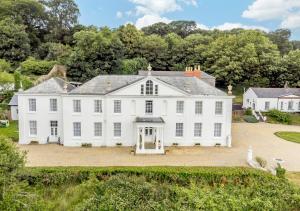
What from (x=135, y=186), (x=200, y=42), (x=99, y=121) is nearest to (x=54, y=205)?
(x=135, y=186)

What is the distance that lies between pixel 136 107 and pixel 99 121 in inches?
160

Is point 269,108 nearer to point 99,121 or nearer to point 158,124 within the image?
point 158,124

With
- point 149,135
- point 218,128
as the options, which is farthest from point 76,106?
point 218,128

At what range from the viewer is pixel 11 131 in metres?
31.3

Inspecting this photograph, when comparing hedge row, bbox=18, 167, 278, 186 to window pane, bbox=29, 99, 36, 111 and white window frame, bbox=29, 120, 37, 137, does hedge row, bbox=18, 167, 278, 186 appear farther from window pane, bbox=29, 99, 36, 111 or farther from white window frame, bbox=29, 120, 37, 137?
window pane, bbox=29, 99, 36, 111

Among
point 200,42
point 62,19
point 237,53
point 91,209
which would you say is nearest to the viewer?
point 91,209

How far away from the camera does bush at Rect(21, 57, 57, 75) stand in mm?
Answer: 54156

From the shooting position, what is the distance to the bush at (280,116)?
134 ft

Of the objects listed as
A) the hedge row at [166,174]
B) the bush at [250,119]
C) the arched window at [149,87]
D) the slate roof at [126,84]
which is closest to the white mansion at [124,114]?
the arched window at [149,87]

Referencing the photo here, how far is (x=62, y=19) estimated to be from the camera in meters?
75.3

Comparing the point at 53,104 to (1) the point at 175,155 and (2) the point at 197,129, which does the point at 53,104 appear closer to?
(1) the point at 175,155

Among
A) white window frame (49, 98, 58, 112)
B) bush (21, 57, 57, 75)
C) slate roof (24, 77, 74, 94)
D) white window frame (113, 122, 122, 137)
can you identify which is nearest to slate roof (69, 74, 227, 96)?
slate roof (24, 77, 74, 94)

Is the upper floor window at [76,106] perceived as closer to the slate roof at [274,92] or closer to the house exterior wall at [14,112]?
the house exterior wall at [14,112]

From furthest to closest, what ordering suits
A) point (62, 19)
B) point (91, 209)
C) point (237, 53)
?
point (62, 19) < point (237, 53) < point (91, 209)
